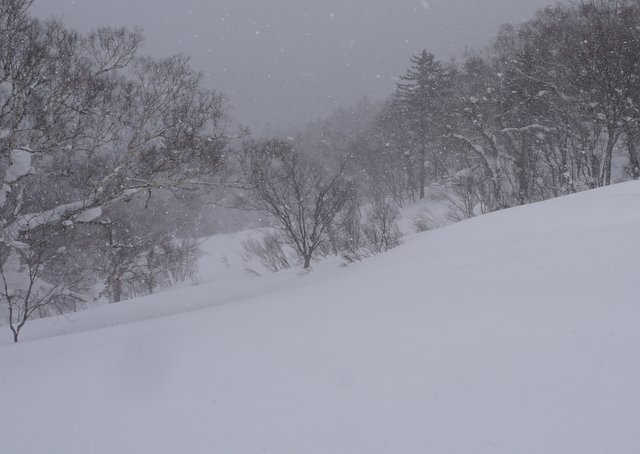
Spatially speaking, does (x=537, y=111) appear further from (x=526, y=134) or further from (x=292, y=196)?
(x=292, y=196)

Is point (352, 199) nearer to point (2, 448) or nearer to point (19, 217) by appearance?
point (19, 217)

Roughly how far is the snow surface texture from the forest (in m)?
6.14

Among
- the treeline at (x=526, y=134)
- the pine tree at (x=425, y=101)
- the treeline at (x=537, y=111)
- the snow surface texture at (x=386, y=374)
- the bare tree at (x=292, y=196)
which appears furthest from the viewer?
the pine tree at (x=425, y=101)

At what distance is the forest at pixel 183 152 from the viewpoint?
9.18 m

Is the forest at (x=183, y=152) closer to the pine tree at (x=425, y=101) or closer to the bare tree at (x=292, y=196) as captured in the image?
the bare tree at (x=292, y=196)

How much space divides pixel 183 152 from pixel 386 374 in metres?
9.45

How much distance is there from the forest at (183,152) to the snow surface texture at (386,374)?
6141 millimetres

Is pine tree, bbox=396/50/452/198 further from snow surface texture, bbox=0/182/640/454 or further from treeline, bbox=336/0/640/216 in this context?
snow surface texture, bbox=0/182/640/454

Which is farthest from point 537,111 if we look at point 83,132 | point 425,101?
point 83,132

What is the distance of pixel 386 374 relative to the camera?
2.77 m

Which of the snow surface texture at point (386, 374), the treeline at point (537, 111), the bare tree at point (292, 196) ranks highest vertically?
the treeline at point (537, 111)

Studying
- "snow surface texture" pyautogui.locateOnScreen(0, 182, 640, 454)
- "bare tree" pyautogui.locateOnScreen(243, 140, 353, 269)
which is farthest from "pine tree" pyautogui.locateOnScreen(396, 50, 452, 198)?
"snow surface texture" pyautogui.locateOnScreen(0, 182, 640, 454)

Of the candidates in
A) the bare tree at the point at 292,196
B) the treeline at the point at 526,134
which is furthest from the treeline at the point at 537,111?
the bare tree at the point at 292,196

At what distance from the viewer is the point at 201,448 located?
228cm
